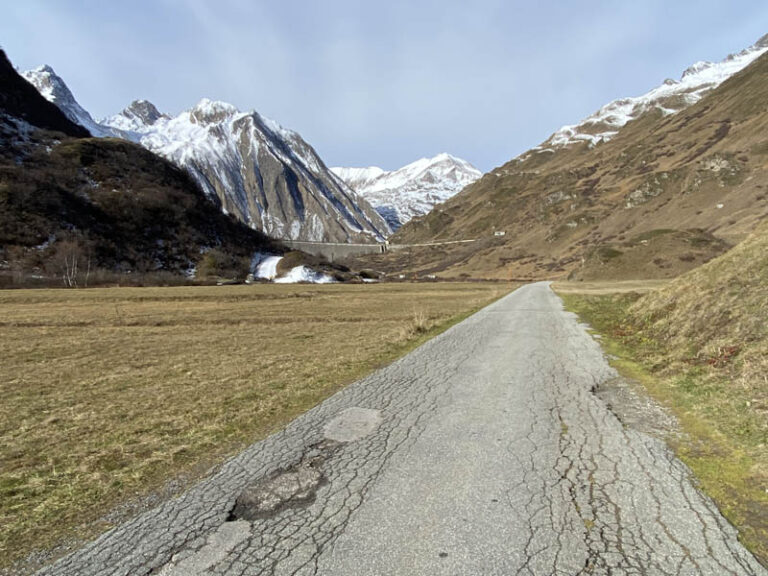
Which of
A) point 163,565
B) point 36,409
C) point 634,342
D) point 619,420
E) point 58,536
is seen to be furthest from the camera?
point 634,342

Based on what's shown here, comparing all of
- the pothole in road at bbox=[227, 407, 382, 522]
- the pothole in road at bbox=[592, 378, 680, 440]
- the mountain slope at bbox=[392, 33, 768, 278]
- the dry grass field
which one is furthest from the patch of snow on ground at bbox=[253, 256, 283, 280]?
the pothole in road at bbox=[227, 407, 382, 522]

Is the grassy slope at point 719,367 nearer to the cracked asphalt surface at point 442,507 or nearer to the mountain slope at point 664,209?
the cracked asphalt surface at point 442,507

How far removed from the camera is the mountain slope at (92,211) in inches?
2810

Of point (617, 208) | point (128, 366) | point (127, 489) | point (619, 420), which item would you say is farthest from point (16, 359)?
point (617, 208)

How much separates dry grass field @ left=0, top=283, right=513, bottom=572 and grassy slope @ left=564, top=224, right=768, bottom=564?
654 centimetres

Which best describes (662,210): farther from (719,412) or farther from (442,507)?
(442,507)

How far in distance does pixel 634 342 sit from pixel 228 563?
1414 centimetres

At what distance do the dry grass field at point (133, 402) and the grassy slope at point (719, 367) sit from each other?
6536mm

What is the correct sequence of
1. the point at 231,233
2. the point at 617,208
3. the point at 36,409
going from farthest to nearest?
the point at 617,208
the point at 231,233
the point at 36,409

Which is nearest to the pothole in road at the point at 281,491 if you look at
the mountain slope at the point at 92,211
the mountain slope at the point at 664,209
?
the mountain slope at the point at 92,211

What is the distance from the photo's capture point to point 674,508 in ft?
13.6

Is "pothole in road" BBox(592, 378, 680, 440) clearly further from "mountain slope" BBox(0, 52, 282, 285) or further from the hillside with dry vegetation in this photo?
the hillside with dry vegetation

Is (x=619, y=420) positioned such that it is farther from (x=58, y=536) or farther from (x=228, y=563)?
(x=58, y=536)

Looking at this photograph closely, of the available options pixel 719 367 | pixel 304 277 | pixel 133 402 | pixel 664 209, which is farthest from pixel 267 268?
pixel 664 209
